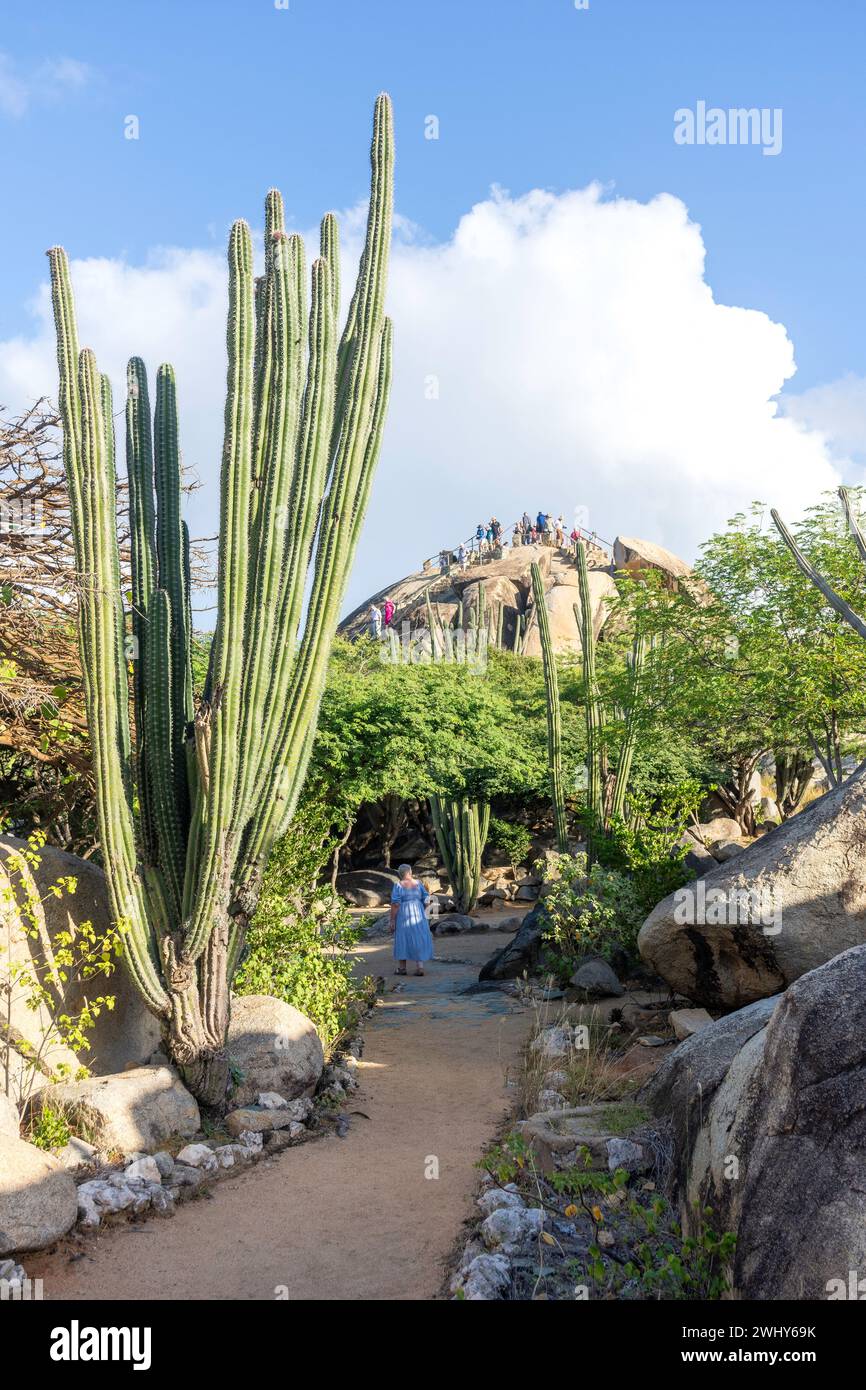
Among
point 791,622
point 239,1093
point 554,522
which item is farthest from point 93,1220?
point 554,522

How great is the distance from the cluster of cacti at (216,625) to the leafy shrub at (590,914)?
4241 mm

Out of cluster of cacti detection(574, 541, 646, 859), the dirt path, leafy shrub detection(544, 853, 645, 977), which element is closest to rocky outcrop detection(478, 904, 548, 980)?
leafy shrub detection(544, 853, 645, 977)

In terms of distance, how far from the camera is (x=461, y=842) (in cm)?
1928

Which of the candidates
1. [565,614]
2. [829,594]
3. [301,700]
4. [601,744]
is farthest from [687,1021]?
[565,614]

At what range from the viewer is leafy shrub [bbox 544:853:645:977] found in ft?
33.1

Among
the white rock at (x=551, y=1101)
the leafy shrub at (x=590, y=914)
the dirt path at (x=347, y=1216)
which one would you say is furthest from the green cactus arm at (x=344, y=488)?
the leafy shrub at (x=590, y=914)

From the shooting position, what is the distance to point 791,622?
11.0 metres

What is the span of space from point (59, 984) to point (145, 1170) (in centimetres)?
135

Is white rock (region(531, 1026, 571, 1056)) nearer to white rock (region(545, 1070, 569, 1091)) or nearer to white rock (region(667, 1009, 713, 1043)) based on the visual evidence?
white rock (region(545, 1070, 569, 1091))

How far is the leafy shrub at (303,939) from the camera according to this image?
26.6ft

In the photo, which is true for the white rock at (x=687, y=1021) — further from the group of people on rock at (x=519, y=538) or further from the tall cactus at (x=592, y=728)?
the group of people on rock at (x=519, y=538)

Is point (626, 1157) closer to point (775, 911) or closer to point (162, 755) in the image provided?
point (775, 911)

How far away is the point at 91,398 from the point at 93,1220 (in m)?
4.73
